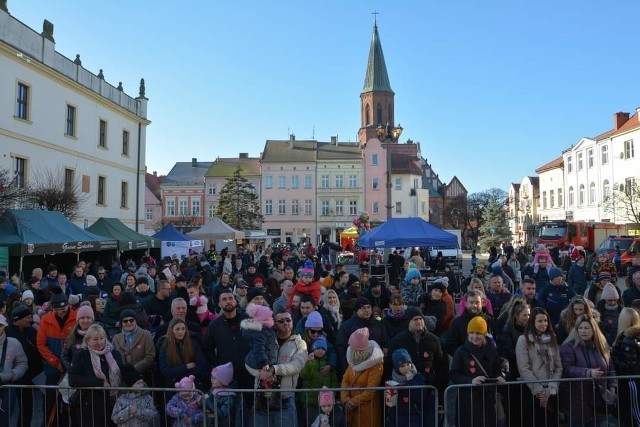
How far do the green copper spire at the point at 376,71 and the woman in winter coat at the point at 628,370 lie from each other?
239 ft

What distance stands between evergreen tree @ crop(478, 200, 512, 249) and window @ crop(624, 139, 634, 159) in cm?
1600

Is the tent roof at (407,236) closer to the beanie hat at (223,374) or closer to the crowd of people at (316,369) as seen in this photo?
the crowd of people at (316,369)

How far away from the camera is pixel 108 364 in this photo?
5121 millimetres

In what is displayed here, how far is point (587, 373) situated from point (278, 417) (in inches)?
115

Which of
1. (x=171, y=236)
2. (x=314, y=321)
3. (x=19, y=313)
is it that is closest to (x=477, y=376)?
(x=314, y=321)

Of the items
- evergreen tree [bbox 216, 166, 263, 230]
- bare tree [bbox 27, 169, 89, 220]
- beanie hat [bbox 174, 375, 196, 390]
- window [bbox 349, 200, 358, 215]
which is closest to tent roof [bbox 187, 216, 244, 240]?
bare tree [bbox 27, 169, 89, 220]

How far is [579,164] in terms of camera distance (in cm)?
4741

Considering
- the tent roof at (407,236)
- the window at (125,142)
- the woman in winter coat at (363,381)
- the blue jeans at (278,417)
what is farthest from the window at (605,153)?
the blue jeans at (278,417)

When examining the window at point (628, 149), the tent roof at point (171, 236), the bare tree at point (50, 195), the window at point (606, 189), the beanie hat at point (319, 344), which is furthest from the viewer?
the window at point (606, 189)

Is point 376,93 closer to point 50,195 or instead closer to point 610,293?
point 50,195

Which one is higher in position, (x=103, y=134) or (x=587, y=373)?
(x=103, y=134)

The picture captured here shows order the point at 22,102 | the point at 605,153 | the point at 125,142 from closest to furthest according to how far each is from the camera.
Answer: the point at 22,102, the point at 125,142, the point at 605,153

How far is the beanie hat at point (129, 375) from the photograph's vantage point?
5.02 m

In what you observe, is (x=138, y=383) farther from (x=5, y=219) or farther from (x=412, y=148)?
(x=412, y=148)
